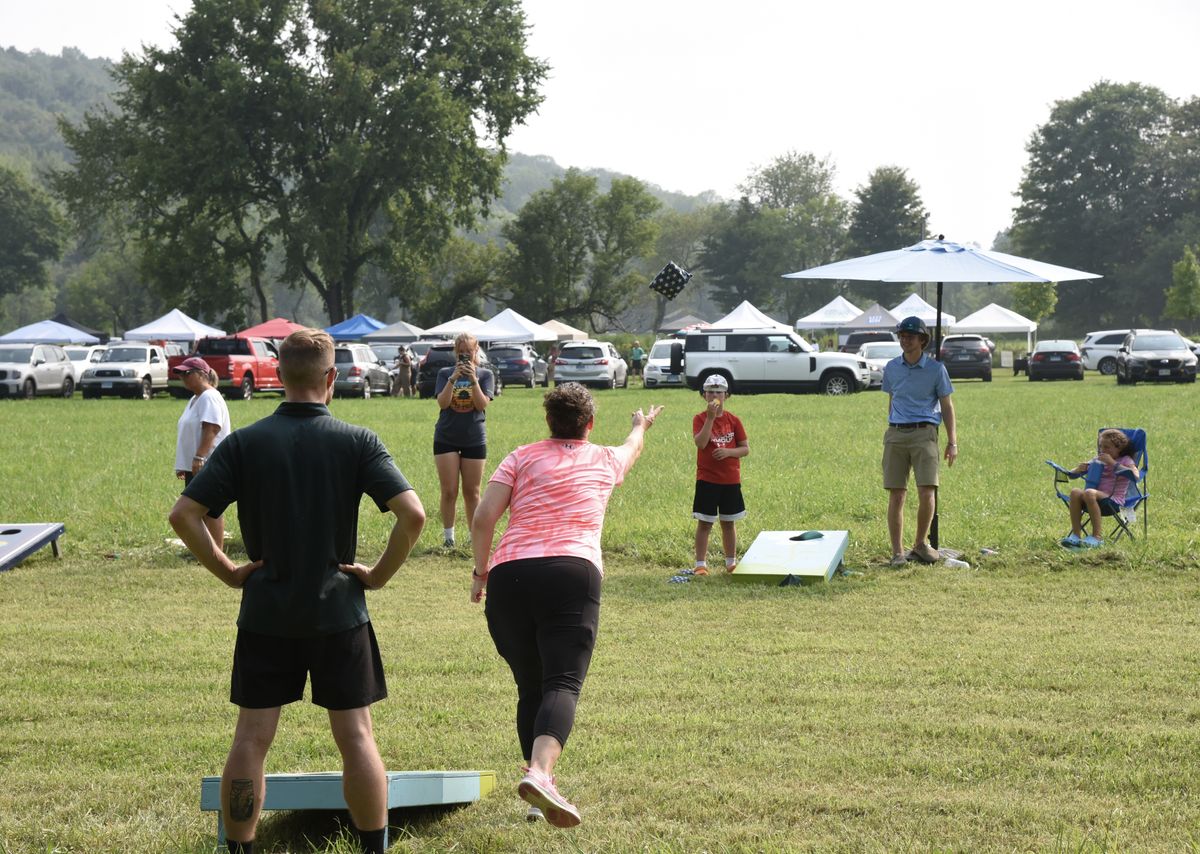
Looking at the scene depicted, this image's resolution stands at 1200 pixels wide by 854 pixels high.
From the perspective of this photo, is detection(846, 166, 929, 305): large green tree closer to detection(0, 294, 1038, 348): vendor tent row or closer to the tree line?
the tree line

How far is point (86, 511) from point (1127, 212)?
9082 cm

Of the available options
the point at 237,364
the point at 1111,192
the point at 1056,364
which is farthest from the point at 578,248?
the point at 237,364

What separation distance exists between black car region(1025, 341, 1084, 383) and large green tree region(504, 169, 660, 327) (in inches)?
1442

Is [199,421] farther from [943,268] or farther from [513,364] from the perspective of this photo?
[513,364]

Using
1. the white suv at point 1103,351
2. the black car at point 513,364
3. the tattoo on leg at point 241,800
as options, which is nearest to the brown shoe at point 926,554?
the tattoo on leg at point 241,800

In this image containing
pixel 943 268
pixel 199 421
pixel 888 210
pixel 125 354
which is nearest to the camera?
pixel 199 421

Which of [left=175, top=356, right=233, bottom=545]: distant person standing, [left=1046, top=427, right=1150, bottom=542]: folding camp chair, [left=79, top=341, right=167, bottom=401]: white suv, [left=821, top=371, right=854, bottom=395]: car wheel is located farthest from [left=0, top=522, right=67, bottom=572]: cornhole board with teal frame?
[left=821, top=371, right=854, bottom=395]: car wheel

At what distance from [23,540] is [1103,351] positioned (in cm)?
4412

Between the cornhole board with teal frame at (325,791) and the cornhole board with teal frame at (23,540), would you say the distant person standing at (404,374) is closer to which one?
the cornhole board with teal frame at (23,540)

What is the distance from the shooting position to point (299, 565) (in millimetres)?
3787

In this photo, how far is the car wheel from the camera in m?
35.8

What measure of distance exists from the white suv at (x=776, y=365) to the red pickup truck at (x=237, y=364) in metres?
12.3

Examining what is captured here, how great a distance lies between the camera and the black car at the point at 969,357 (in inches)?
1698

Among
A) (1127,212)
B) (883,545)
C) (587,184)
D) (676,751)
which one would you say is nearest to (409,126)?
(587,184)
